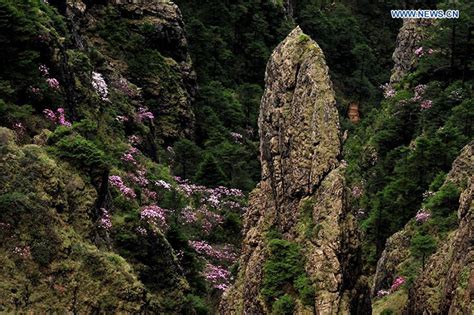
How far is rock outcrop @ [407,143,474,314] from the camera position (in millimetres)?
27109

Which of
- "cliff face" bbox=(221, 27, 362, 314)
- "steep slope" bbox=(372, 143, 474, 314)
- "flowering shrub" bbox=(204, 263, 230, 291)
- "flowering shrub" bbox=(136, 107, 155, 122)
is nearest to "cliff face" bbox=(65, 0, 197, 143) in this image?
"flowering shrub" bbox=(136, 107, 155, 122)

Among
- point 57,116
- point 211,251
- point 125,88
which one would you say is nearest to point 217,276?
point 211,251

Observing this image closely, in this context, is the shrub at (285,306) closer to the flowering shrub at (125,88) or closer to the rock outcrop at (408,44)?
the flowering shrub at (125,88)

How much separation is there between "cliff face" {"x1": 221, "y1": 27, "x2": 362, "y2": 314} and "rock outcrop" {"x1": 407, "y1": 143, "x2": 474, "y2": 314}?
11.9ft

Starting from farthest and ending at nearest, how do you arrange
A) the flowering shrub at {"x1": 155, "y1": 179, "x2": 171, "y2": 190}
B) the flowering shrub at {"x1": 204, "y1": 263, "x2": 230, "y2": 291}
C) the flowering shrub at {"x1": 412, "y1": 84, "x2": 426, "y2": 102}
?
1. the flowering shrub at {"x1": 412, "y1": 84, "x2": 426, "y2": 102}
2. the flowering shrub at {"x1": 155, "y1": 179, "x2": 171, "y2": 190}
3. the flowering shrub at {"x1": 204, "y1": 263, "x2": 230, "y2": 291}

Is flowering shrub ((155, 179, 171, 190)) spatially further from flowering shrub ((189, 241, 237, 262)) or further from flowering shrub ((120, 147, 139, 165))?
flowering shrub ((189, 241, 237, 262))

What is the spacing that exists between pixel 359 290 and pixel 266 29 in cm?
6649

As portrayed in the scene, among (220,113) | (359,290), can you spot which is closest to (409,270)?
(359,290)

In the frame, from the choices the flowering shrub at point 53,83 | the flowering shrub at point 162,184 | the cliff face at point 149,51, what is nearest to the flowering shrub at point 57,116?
the flowering shrub at point 53,83

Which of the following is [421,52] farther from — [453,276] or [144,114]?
[453,276]

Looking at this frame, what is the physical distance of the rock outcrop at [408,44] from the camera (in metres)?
73.2

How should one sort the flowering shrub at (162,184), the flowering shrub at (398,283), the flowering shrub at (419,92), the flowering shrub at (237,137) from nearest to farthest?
the flowering shrub at (398,283) < the flowering shrub at (162,184) < the flowering shrub at (419,92) < the flowering shrub at (237,137)

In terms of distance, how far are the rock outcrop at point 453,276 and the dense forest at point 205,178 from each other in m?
0.14

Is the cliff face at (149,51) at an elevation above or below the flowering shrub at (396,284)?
above
